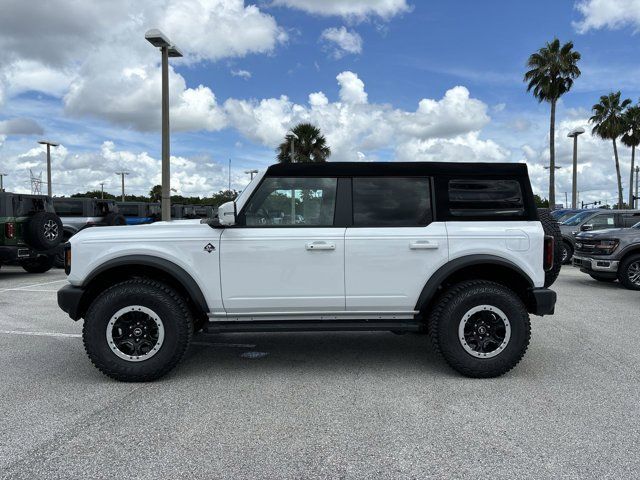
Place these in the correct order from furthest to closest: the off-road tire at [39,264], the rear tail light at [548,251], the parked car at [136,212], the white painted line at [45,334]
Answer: the parked car at [136,212] < the off-road tire at [39,264] < the white painted line at [45,334] < the rear tail light at [548,251]

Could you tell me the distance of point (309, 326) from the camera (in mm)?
4453

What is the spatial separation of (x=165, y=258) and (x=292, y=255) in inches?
41.7

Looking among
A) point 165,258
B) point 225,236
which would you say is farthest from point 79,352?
point 225,236

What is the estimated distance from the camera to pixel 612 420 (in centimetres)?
354

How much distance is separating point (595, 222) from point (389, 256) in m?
12.5

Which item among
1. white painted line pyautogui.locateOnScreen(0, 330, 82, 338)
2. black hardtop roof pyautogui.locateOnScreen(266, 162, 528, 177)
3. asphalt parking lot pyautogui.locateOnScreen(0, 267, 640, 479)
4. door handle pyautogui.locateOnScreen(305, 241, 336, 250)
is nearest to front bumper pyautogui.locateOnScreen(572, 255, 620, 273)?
asphalt parking lot pyautogui.locateOnScreen(0, 267, 640, 479)

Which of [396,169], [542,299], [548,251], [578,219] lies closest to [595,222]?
[578,219]

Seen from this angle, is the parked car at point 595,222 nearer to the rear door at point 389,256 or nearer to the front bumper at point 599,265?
the front bumper at point 599,265

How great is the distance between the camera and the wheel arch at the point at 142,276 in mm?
4316

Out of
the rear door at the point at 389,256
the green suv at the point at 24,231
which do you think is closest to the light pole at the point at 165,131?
the green suv at the point at 24,231

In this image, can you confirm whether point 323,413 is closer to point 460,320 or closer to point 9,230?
point 460,320

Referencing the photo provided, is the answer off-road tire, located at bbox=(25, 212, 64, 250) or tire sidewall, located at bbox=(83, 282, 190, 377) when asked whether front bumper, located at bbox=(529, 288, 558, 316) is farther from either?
off-road tire, located at bbox=(25, 212, 64, 250)

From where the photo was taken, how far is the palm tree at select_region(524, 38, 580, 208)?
3027cm

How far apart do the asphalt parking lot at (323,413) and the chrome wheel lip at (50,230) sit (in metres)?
6.20
